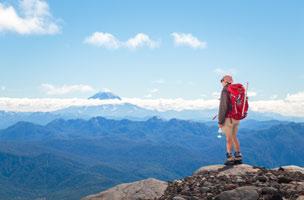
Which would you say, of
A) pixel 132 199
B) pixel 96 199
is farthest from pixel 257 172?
pixel 96 199

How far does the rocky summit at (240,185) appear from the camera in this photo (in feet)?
62.3

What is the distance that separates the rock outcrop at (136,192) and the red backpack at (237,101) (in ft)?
18.5

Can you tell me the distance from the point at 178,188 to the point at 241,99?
22.0ft

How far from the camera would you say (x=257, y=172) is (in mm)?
24453

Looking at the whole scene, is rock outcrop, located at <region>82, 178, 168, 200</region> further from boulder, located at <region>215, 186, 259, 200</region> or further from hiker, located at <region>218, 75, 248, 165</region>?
boulder, located at <region>215, 186, 259, 200</region>

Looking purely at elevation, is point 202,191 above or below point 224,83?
below

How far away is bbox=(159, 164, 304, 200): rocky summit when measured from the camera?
19.0m

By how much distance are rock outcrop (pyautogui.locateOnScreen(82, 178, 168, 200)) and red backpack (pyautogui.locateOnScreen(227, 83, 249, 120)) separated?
5650 millimetres

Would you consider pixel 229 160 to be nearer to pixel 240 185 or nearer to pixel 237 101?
pixel 237 101

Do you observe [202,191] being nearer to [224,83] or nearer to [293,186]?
[293,186]

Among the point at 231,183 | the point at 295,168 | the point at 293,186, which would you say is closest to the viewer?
the point at 293,186

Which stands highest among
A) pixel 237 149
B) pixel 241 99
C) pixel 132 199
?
pixel 241 99

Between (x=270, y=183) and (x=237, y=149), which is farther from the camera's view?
(x=237, y=149)

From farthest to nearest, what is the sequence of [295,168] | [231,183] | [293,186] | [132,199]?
[295,168]
[132,199]
[231,183]
[293,186]
